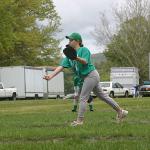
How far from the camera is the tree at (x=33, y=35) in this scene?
57.1 meters

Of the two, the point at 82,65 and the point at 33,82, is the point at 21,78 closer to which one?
the point at 33,82

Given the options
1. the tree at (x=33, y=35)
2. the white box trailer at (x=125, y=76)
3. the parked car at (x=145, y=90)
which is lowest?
the parked car at (x=145, y=90)

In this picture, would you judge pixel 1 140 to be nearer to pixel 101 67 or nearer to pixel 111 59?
pixel 111 59

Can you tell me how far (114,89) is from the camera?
55.0 meters

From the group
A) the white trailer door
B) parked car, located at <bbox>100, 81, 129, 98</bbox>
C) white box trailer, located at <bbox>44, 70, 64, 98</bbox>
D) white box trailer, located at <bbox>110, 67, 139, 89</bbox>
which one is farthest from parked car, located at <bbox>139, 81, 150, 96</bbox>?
the white trailer door

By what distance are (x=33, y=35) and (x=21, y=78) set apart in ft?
28.7

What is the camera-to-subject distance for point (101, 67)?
90.4 meters

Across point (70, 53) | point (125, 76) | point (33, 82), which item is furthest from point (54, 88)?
point (70, 53)

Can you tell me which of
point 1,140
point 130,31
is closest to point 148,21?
point 130,31

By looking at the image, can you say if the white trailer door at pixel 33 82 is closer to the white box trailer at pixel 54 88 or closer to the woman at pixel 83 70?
the white box trailer at pixel 54 88

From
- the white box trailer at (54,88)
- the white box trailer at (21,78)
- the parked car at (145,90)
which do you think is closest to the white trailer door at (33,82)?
the white box trailer at (21,78)

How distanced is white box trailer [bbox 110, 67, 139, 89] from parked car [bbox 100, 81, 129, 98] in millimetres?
3594

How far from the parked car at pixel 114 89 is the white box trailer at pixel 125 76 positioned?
3594mm

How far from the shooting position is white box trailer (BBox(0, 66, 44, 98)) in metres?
50.3
